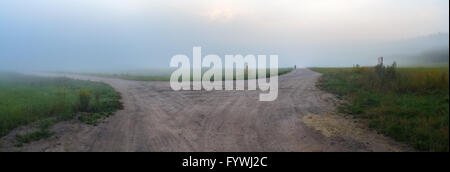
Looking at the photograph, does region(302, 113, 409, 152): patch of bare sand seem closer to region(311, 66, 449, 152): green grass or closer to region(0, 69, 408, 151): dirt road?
region(0, 69, 408, 151): dirt road

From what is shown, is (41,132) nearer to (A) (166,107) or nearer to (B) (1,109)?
(B) (1,109)

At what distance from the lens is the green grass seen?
19.4 ft

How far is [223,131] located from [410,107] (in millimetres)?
5918

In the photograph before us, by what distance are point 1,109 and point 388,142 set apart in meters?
12.2

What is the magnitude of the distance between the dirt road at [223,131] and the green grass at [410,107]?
55 centimetres

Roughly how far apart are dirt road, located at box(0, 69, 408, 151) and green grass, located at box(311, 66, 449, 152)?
548mm

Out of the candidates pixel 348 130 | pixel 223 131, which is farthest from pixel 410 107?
pixel 223 131

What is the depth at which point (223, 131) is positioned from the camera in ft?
23.2

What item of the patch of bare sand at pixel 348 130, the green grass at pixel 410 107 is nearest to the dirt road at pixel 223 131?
the patch of bare sand at pixel 348 130

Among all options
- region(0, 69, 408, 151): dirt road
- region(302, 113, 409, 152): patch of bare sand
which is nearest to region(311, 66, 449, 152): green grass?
region(302, 113, 409, 152): patch of bare sand

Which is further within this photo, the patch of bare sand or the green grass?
the green grass
